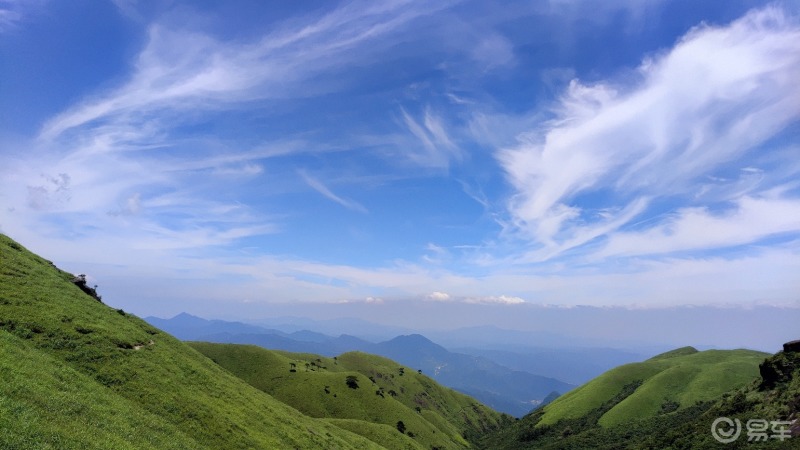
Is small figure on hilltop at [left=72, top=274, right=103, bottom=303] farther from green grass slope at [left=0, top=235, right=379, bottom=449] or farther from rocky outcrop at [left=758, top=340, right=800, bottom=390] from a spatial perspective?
rocky outcrop at [left=758, top=340, right=800, bottom=390]

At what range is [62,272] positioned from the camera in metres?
62.2

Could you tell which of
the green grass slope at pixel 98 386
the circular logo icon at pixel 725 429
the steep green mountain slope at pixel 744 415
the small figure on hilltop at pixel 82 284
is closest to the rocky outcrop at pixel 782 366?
the steep green mountain slope at pixel 744 415

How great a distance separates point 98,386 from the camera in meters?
35.9

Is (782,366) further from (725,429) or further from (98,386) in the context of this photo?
(98,386)

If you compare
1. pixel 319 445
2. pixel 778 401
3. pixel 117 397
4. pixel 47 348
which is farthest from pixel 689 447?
pixel 47 348

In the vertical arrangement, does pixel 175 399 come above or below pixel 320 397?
above

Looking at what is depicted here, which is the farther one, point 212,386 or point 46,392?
point 212,386

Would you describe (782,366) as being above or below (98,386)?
above

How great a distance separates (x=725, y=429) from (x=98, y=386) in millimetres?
124525

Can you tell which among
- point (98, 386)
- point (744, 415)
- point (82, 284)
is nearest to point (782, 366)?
point (744, 415)

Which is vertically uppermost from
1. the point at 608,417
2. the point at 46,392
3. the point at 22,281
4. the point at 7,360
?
the point at 22,281

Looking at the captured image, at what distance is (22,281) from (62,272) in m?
17.9

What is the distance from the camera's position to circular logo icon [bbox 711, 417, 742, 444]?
82188 millimetres

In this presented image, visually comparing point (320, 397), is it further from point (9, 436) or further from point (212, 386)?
point (9, 436)
